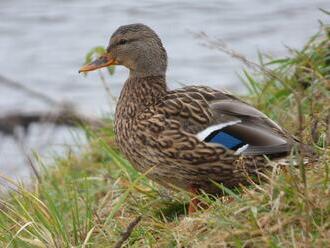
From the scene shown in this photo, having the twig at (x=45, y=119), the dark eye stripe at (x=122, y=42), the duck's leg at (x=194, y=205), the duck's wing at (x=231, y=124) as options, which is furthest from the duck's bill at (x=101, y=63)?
the duck's leg at (x=194, y=205)

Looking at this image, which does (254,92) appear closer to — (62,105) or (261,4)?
(62,105)

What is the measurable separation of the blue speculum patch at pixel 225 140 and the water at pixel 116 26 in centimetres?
435

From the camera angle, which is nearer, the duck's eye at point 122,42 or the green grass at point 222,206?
the green grass at point 222,206

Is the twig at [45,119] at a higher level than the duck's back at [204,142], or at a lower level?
lower

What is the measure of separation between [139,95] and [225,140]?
2.36 ft

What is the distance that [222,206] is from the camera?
4375 millimetres

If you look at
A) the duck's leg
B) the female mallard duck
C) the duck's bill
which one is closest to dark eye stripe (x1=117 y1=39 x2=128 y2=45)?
the duck's bill

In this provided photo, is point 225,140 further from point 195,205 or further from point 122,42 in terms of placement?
point 122,42

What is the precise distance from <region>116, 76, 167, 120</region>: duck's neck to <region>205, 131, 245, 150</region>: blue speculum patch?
21.2 inches

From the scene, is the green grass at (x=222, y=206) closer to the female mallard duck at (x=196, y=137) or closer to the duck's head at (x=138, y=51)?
the female mallard duck at (x=196, y=137)

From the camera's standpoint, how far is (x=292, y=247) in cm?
391

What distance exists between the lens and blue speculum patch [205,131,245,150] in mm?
5109

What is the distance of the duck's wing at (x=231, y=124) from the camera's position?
505cm

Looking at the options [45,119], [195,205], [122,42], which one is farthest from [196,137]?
[45,119]
